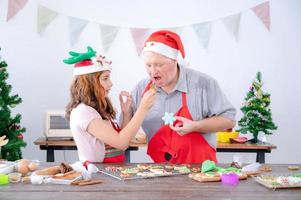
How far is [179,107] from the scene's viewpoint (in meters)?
2.51

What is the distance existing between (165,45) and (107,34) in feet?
7.33

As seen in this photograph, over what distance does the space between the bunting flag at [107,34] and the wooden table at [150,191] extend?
2974 millimetres

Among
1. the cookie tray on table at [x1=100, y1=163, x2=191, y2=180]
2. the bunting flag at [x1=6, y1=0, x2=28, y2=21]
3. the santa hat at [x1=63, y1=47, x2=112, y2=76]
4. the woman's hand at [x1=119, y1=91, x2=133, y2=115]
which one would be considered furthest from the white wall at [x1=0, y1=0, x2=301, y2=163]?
the cookie tray on table at [x1=100, y1=163, x2=191, y2=180]

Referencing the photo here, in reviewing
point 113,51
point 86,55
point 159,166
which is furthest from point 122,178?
point 113,51

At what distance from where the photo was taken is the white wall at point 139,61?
4.54m

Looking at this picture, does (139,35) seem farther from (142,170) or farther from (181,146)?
(142,170)

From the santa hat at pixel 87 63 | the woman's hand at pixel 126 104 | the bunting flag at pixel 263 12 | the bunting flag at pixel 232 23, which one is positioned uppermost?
the bunting flag at pixel 263 12

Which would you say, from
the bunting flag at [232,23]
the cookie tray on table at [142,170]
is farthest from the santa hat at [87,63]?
the bunting flag at [232,23]

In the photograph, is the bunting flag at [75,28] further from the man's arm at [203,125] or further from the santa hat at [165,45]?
the man's arm at [203,125]

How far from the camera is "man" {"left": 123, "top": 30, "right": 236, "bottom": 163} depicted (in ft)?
7.92

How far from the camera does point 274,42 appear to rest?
15.2 ft

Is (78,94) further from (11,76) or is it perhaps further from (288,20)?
(288,20)

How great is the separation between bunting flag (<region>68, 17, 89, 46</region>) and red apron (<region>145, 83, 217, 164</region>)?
7.70ft

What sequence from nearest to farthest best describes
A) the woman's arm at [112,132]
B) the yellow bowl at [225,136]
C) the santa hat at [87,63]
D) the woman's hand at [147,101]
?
the woman's arm at [112,132], the woman's hand at [147,101], the santa hat at [87,63], the yellow bowl at [225,136]
